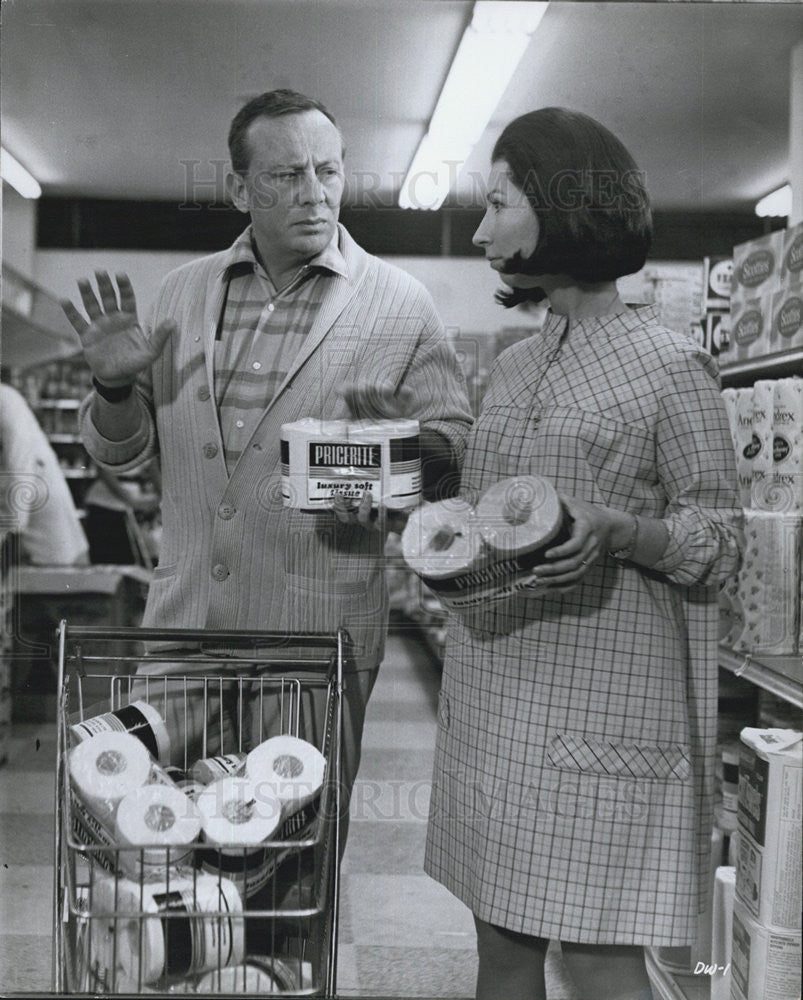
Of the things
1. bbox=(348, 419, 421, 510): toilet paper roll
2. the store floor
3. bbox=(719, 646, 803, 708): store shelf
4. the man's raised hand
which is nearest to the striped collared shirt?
the man's raised hand

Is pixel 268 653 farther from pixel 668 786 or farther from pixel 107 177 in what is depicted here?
pixel 107 177

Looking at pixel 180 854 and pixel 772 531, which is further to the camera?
pixel 772 531

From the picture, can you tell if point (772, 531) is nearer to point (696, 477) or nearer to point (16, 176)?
point (696, 477)

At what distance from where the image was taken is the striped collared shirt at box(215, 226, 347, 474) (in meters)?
2.09

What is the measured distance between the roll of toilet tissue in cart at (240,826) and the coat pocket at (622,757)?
0.49m

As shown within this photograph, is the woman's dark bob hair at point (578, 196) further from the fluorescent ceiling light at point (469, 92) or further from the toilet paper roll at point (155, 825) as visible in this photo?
the toilet paper roll at point (155, 825)

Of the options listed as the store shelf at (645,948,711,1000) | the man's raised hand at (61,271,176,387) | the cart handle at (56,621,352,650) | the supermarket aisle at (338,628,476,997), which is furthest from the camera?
the store shelf at (645,948,711,1000)

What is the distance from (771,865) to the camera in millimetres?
2102

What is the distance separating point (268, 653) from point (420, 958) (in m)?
0.79

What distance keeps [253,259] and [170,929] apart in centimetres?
124

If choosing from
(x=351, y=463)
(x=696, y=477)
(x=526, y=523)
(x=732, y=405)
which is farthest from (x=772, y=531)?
(x=351, y=463)

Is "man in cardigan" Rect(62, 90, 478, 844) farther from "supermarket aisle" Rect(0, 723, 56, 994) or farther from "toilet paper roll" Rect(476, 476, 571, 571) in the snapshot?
"supermarket aisle" Rect(0, 723, 56, 994)

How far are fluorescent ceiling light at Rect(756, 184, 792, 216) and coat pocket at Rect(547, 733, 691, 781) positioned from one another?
1110mm

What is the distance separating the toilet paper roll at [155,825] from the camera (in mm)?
1753
